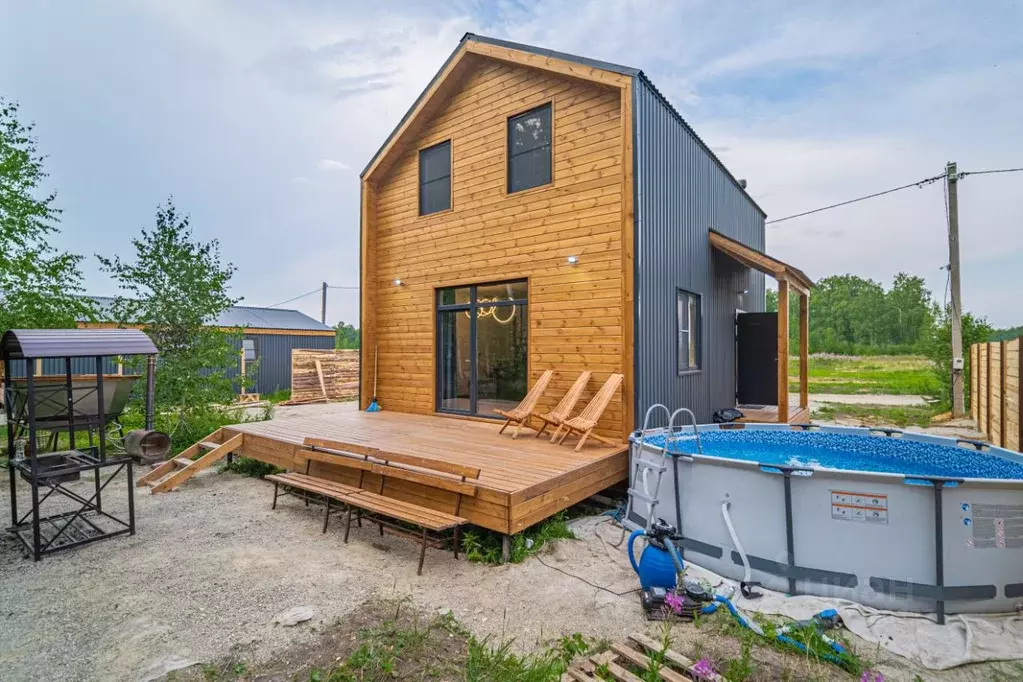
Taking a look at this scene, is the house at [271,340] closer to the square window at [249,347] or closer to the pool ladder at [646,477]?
the square window at [249,347]

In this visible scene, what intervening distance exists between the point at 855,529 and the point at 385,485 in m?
3.98

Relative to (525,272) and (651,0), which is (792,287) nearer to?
(525,272)

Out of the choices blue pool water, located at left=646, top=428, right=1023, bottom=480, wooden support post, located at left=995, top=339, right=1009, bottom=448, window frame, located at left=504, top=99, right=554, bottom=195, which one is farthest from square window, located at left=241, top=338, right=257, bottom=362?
wooden support post, located at left=995, top=339, right=1009, bottom=448

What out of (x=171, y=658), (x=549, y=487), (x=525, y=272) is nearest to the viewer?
(x=171, y=658)

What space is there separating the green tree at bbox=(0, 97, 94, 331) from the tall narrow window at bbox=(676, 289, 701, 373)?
383 inches

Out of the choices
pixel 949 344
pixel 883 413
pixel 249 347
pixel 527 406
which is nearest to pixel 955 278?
pixel 949 344

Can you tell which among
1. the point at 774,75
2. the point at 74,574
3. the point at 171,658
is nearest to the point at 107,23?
the point at 74,574

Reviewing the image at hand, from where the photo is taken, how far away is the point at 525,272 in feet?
23.7

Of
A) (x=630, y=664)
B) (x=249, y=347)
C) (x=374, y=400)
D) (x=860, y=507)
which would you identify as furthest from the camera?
(x=249, y=347)

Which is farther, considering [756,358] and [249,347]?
[249,347]

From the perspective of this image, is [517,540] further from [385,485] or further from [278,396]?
[278,396]

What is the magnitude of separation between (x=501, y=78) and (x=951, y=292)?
38.2 ft

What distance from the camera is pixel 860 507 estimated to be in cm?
347

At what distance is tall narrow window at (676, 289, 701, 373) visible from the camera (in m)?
7.57
